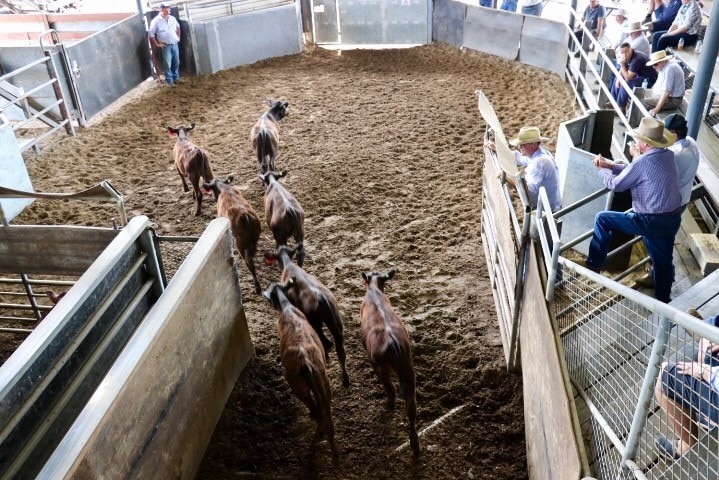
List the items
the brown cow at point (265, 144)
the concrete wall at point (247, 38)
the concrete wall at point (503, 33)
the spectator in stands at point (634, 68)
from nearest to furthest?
the brown cow at point (265, 144)
the spectator in stands at point (634, 68)
the concrete wall at point (503, 33)
the concrete wall at point (247, 38)

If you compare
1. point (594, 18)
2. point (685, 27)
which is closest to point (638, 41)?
point (685, 27)

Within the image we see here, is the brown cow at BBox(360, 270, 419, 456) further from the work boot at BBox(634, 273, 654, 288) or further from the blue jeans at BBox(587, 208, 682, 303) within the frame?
the work boot at BBox(634, 273, 654, 288)

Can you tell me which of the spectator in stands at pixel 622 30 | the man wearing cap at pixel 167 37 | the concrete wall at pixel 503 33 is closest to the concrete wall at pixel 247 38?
the man wearing cap at pixel 167 37

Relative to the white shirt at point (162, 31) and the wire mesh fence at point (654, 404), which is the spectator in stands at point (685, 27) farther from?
the white shirt at point (162, 31)

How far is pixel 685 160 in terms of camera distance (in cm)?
483

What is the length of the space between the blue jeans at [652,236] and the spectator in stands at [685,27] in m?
5.61

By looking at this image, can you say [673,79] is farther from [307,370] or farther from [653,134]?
[307,370]

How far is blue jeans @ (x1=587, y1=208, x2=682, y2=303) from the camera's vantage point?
478 centimetres

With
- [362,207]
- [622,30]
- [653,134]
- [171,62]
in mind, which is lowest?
[362,207]

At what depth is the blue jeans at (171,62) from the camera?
12.2 m

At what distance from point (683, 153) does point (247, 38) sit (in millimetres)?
10790

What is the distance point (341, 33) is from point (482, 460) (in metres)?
12.6

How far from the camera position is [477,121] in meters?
9.93

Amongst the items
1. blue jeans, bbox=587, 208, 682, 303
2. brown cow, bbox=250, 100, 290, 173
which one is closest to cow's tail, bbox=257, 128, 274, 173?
brown cow, bbox=250, 100, 290, 173
